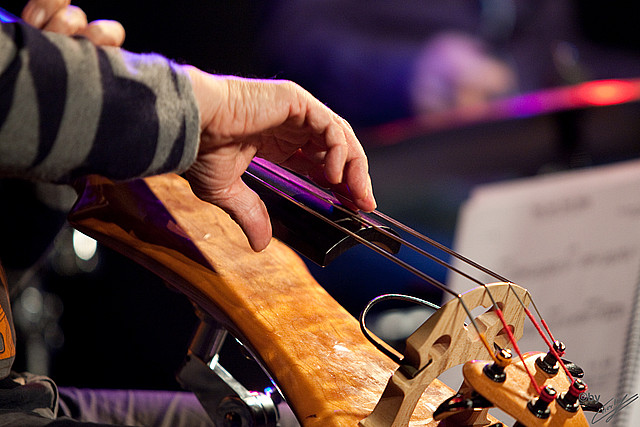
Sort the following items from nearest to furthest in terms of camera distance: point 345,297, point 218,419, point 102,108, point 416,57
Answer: point 102,108, point 218,419, point 345,297, point 416,57

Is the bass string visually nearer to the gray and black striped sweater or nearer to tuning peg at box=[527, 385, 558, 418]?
tuning peg at box=[527, 385, 558, 418]

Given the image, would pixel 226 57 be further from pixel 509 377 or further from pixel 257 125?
pixel 509 377

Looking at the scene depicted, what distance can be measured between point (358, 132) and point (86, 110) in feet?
6.07

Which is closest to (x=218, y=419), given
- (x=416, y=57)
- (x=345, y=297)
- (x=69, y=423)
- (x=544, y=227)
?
(x=69, y=423)

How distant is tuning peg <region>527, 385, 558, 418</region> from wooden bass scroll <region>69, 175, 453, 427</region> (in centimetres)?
13

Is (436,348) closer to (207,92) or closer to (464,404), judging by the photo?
(464,404)

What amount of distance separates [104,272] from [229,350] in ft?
3.18

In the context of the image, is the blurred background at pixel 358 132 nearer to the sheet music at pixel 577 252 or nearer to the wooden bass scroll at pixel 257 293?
the sheet music at pixel 577 252

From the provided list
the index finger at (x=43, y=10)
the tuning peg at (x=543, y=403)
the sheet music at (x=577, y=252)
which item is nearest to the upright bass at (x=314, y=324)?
the tuning peg at (x=543, y=403)

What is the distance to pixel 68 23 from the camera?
0.59 metres

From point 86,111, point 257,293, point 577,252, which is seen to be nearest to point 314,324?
point 257,293

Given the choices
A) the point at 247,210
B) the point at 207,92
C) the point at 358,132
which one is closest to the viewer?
the point at 207,92

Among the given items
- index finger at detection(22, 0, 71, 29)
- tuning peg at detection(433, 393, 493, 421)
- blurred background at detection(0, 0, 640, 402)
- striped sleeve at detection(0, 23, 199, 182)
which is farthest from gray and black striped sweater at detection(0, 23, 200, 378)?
blurred background at detection(0, 0, 640, 402)

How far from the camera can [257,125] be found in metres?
0.64
